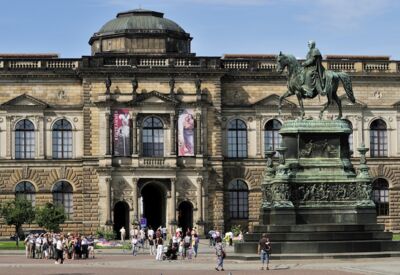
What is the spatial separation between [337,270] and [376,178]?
51.7m

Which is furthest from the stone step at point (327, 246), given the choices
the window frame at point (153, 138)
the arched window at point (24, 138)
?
the arched window at point (24, 138)

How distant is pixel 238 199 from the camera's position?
102 meters

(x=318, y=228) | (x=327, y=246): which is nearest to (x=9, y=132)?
(x=318, y=228)

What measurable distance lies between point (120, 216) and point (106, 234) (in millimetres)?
5682

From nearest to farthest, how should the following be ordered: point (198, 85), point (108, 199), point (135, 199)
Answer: point (108, 199), point (135, 199), point (198, 85)

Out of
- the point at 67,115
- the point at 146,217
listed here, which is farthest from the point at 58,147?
the point at 146,217

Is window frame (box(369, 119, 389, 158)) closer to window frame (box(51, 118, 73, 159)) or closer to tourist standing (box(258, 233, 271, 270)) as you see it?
window frame (box(51, 118, 73, 159))

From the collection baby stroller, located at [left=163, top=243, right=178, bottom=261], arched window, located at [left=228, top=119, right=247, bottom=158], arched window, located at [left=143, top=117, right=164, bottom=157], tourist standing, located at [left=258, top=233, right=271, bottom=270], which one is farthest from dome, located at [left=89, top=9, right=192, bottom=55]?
tourist standing, located at [left=258, top=233, right=271, bottom=270]

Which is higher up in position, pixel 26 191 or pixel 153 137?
pixel 153 137

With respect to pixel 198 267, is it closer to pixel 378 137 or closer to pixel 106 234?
pixel 106 234

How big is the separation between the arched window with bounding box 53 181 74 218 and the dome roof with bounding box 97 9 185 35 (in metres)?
13.7

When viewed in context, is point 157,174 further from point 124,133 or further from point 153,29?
point 153,29

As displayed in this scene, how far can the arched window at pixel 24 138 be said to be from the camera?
328 ft

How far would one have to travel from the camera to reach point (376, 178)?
10312 cm
